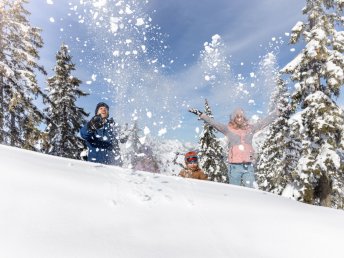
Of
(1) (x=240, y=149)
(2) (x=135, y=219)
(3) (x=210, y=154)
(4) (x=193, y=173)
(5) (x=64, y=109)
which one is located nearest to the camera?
(2) (x=135, y=219)

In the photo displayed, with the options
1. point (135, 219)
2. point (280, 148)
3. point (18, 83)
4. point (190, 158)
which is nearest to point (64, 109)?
point (18, 83)

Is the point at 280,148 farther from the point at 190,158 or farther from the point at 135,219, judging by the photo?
the point at 135,219

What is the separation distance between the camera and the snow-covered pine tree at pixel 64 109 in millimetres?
23031

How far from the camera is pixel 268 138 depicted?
28547 mm

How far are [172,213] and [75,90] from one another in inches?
882

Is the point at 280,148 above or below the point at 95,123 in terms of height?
above

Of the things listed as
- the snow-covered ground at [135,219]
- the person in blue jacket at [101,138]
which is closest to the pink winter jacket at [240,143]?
the person in blue jacket at [101,138]

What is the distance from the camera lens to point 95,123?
308 inches

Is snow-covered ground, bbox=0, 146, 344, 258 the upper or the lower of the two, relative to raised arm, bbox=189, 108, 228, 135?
lower

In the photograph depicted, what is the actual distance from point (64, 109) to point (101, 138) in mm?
17024

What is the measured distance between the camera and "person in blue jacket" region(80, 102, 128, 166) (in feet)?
25.7

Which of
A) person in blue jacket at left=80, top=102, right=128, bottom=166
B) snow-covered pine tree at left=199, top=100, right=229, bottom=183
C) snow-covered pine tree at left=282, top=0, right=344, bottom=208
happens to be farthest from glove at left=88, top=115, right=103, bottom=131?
snow-covered pine tree at left=199, top=100, right=229, bottom=183

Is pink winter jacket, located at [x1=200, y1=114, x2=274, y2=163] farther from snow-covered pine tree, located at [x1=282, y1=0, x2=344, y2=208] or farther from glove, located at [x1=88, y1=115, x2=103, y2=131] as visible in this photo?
snow-covered pine tree, located at [x1=282, y1=0, x2=344, y2=208]

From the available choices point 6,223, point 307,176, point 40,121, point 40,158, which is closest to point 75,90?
point 40,121
